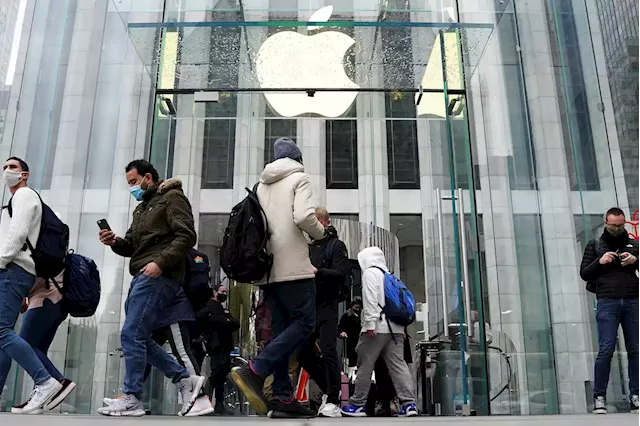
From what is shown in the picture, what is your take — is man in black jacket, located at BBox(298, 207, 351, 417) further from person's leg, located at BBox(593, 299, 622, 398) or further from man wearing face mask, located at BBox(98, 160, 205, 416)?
person's leg, located at BBox(593, 299, 622, 398)

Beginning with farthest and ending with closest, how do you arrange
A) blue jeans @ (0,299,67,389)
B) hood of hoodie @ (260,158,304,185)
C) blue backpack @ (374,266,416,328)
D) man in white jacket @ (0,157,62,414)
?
blue backpack @ (374,266,416,328) < blue jeans @ (0,299,67,389) < man in white jacket @ (0,157,62,414) < hood of hoodie @ (260,158,304,185)

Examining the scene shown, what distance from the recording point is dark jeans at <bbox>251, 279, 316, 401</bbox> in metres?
4.52

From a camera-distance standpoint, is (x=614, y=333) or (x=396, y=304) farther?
(x=396, y=304)

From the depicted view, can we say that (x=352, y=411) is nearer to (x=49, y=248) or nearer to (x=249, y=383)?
(x=249, y=383)

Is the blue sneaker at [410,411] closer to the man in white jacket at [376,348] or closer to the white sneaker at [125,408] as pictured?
the man in white jacket at [376,348]

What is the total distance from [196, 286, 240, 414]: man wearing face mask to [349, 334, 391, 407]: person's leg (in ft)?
5.81

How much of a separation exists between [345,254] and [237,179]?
5.71m

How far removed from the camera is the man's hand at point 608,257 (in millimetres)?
6047

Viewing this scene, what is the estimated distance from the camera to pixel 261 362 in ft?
14.9

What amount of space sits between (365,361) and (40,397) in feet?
8.97

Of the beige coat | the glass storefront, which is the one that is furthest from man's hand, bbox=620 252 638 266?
the beige coat

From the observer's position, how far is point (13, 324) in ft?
16.3

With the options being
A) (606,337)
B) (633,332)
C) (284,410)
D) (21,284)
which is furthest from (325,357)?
(633,332)

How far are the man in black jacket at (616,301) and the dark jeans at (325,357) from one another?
88.6 inches
